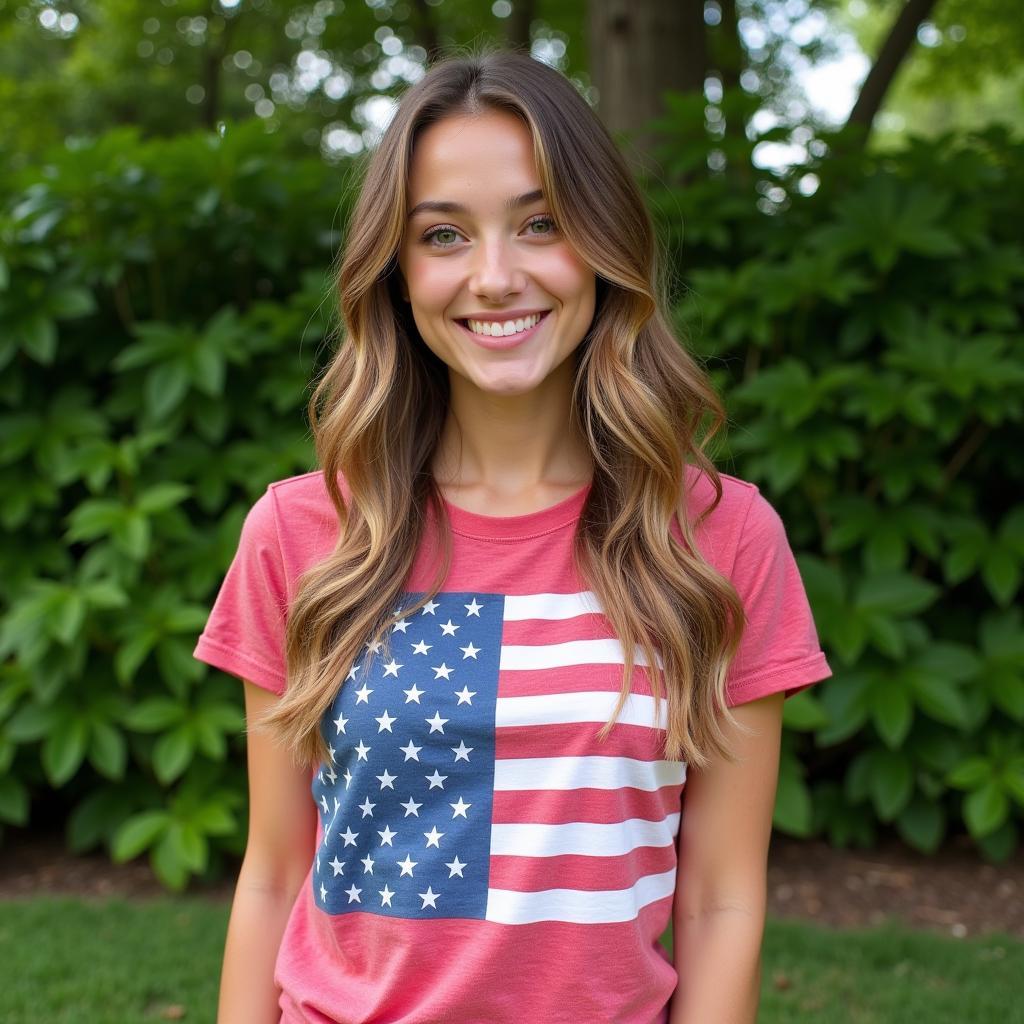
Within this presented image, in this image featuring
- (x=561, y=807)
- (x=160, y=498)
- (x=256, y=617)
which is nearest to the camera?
(x=561, y=807)

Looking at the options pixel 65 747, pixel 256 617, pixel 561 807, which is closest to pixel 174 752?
pixel 65 747

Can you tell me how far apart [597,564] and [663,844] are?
1.37ft

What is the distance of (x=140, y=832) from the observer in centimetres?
363

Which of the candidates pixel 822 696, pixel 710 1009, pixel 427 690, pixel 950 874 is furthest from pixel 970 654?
pixel 427 690

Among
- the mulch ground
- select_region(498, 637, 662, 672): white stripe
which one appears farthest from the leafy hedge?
select_region(498, 637, 662, 672): white stripe

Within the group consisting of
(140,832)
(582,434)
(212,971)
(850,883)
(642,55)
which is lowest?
(212,971)

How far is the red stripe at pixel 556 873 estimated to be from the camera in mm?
1608

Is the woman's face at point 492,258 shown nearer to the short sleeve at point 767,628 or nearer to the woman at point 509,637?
the woman at point 509,637

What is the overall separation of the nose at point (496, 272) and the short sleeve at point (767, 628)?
1.63ft

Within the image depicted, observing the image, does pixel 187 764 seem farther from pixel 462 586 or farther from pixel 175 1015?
pixel 462 586

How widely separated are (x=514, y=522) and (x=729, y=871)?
62 centimetres

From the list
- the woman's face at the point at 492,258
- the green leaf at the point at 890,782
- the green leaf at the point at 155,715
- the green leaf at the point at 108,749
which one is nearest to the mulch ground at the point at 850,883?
the green leaf at the point at 890,782

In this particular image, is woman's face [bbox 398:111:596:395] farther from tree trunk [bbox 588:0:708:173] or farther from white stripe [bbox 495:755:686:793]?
tree trunk [bbox 588:0:708:173]

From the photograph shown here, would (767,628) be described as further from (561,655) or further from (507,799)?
(507,799)
